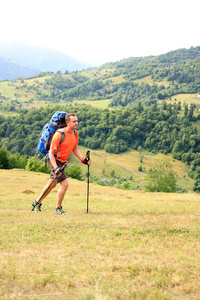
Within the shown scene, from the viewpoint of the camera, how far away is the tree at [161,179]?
5800 centimetres

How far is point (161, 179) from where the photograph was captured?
5919cm

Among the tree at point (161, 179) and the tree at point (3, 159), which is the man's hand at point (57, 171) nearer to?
the tree at point (161, 179)

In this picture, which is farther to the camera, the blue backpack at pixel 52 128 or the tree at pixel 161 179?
the tree at pixel 161 179

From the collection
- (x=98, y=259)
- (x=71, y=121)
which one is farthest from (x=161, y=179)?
(x=98, y=259)

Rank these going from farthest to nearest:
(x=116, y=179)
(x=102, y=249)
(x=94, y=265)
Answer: (x=116, y=179), (x=102, y=249), (x=94, y=265)

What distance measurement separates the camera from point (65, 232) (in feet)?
26.2

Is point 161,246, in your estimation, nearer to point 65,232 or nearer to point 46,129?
point 65,232

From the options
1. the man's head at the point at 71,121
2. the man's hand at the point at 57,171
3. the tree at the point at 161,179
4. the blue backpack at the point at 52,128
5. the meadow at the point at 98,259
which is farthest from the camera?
the tree at the point at 161,179

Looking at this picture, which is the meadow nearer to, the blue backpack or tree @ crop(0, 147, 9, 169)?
the blue backpack

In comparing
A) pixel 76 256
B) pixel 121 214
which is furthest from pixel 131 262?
pixel 121 214

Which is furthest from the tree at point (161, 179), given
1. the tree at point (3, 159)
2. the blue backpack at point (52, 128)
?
the blue backpack at point (52, 128)

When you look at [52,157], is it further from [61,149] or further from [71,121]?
[71,121]

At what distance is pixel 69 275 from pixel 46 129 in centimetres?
650

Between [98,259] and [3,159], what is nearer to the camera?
[98,259]
